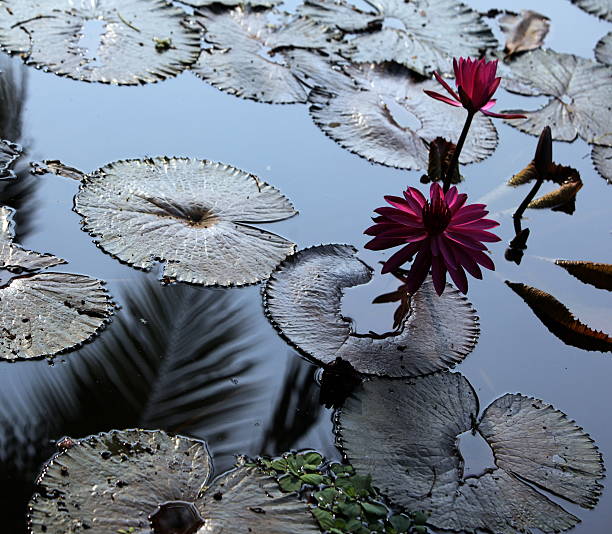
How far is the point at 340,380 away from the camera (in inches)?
82.8

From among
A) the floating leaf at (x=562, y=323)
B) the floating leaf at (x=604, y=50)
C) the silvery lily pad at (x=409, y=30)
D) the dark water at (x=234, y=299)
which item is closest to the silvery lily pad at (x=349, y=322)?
the dark water at (x=234, y=299)

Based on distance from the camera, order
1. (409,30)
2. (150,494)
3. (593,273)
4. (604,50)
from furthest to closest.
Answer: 1. (604,50)
2. (409,30)
3. (593,273)
4. (150,494)

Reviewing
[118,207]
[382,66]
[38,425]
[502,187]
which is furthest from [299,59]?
[38,425]

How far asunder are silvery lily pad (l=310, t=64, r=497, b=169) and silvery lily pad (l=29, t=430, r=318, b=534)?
1542 mm

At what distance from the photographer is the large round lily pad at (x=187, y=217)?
237 centimetres

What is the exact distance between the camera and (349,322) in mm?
2271

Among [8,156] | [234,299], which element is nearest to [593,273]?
[234,299]

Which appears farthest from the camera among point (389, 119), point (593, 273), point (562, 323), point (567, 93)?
point (567, 93)

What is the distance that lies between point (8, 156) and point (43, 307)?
0.80 metres

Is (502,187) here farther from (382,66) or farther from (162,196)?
(162,196)

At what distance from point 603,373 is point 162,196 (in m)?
1.45

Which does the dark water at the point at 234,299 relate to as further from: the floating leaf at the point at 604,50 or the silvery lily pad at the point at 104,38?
the floating leaf at the point at 604,50

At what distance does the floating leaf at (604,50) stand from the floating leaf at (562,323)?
182cm

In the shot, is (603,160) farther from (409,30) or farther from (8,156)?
(8,156)
